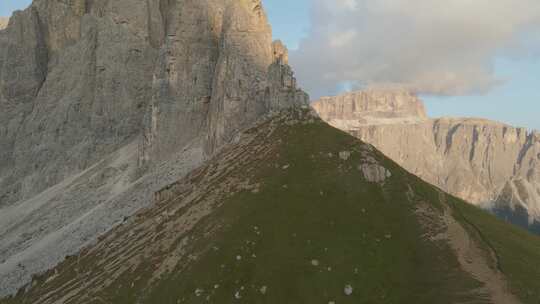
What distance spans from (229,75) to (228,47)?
17.8 feet

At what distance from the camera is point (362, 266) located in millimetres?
39844

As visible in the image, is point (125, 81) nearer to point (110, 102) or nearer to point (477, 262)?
point (110, 102)

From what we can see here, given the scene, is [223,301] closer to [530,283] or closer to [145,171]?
[530,283]

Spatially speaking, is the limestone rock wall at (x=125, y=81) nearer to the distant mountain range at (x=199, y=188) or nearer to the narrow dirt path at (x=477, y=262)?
the distant mountain range at (x=199, y=188)

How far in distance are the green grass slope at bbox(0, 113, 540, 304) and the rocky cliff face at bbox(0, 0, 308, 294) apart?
9774 mm

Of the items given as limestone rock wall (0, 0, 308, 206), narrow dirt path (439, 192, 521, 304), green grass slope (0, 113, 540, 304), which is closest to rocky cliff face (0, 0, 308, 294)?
limestone rock wall (0, 0, 308, 206)

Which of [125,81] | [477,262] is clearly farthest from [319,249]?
[125,81]

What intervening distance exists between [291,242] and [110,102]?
78963mm

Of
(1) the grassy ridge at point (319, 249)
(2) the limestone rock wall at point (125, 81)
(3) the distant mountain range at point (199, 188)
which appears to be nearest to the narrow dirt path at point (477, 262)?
(3) the distant mountain range at point (199, 188)

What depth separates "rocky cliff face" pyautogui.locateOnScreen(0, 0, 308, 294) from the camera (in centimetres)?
7431

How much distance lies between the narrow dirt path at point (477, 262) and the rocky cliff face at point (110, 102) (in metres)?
31.1

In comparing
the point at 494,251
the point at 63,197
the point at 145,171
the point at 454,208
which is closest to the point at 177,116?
the point at 145,171

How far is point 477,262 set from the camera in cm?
4038

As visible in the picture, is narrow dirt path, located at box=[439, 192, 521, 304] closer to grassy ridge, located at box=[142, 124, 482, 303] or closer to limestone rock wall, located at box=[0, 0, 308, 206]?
grassy ridge, located at box=[142, 124, 482, 303]
